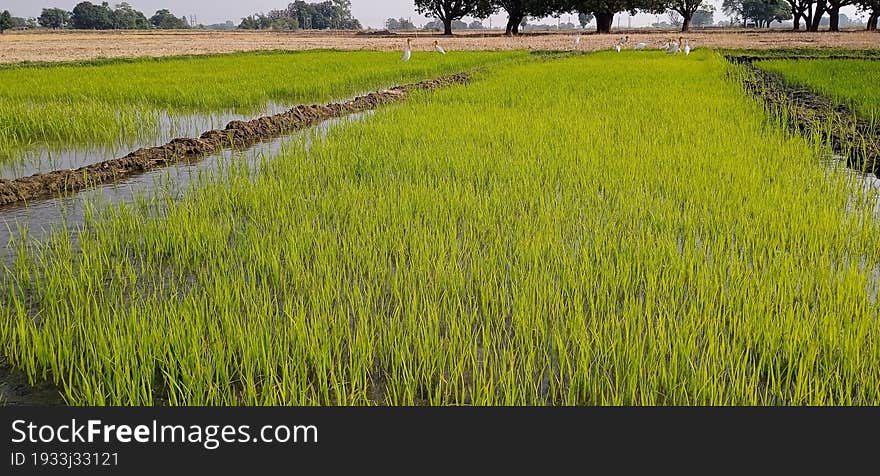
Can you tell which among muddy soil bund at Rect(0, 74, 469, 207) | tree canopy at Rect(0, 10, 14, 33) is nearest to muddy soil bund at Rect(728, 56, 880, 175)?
muddy soil bund at Rect(0, 74, 469, 207)

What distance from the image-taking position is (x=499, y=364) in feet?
6.87

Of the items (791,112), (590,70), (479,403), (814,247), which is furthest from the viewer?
(590,70)

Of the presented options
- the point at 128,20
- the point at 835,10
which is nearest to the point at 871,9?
the point at 835,10

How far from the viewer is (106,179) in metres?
5.00

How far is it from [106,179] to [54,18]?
98.4 metres

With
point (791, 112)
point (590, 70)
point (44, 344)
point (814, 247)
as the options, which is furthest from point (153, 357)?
point (590, 70)

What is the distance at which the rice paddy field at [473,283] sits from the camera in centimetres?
193

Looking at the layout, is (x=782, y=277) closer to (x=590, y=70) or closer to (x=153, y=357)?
(x=153, y=357)

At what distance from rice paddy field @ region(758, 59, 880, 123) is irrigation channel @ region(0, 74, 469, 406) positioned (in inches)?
232

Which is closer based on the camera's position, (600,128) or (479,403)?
(479,403)

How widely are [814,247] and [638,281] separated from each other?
910mm

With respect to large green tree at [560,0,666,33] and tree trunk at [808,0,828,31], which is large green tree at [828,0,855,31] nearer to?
tree trunk at [808,0,828,31]

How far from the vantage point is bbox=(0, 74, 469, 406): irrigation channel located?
333 cm

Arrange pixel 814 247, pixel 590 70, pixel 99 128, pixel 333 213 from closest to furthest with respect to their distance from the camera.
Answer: pixel 814 247 < pixel 333 213 < pixel 99 128 < pixel 590 70
